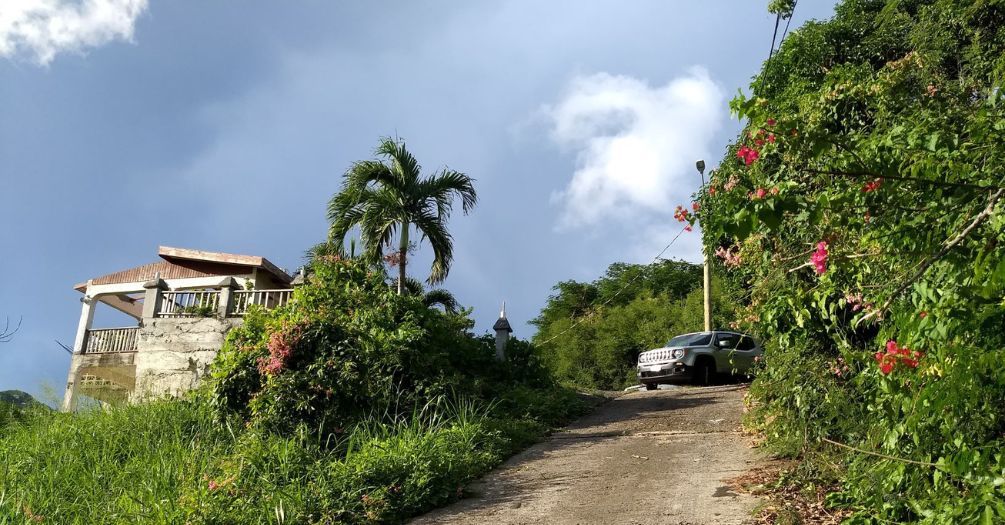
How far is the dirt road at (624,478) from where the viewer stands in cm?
638

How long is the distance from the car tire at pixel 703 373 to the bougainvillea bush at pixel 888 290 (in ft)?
26.7

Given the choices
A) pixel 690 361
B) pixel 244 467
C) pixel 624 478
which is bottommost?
pixel 244 467

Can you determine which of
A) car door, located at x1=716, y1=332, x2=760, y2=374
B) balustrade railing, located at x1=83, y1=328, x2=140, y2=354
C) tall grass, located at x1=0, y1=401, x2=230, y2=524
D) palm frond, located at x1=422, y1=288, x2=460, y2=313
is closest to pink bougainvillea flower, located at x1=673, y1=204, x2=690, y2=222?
tall grass, located at x1=0, y1=401, x2=230, y2=524

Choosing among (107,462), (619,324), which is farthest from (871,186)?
(619,324)

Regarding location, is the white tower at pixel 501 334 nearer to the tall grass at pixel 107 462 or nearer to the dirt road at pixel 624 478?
the dirt road at pixel 624 478

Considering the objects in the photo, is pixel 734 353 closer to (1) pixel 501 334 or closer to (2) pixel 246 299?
(1) pixel 501 334

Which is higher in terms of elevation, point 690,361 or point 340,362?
point 690,361

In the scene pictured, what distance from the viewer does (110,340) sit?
2166cm

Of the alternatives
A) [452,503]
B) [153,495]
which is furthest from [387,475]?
[153,495]

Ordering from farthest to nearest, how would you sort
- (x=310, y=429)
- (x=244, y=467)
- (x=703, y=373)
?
1. (x=703, y=373)
2. (x=310, y=429)
3. (x=244, y=467)

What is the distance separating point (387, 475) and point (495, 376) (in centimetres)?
660

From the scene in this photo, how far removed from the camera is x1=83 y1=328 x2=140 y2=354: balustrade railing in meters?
21.4

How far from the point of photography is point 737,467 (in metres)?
7.65

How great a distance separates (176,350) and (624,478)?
12.2 m
